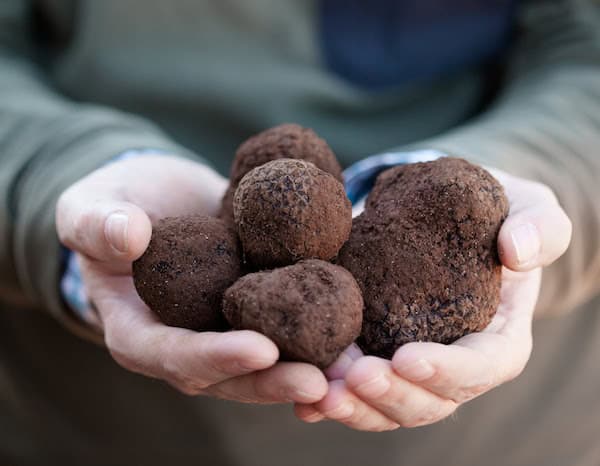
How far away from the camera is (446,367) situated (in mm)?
839

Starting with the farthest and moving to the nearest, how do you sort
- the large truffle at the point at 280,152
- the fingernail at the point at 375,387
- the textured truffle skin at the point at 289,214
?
the large truffle at the point at 280,152, the textured truffle skin at the point at 289,214, the fingernail at the point at 375,387

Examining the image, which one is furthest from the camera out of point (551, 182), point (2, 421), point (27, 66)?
point (27, 66)

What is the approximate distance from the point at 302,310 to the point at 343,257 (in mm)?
251

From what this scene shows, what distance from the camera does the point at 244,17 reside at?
1.84m

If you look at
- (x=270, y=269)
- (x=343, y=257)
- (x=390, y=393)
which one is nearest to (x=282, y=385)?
(x=390, y=393)

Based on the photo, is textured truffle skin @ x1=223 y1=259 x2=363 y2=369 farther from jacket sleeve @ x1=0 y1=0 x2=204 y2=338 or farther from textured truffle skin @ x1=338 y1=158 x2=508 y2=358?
jacket sleeve @ x1=0 y1=0 x2=204 y2=338

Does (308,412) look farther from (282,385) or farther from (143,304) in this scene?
(143,304)

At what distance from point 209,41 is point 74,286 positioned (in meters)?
0.90

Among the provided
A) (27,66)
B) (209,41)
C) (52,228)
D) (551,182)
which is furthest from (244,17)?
(551,182)

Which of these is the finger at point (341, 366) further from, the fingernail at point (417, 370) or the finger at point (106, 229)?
the finger at point (106, 229)

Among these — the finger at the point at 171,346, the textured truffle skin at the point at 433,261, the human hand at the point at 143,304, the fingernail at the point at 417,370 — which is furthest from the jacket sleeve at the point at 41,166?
the fingernail at the point at 417,370

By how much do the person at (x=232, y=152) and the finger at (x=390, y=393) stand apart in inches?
7.5

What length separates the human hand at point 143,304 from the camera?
0.83 m

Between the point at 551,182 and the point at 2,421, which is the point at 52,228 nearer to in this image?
the point at 2,421
